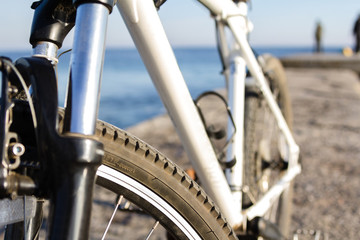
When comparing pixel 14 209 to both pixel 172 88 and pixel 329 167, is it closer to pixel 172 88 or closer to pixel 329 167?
pixel 172 88

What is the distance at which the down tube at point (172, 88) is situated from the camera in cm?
107

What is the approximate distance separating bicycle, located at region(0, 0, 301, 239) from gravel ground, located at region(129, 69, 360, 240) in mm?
878

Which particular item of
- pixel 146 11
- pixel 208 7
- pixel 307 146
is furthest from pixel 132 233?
pixel 307 146

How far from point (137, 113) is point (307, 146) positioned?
9.92 meters

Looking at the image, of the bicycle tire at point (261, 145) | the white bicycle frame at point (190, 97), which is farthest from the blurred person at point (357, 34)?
the white bicycle frame at point (190, 97)

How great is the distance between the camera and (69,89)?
724 millimetres

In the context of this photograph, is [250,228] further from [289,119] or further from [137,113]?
[137,113]

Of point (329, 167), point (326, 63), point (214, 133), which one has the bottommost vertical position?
point (214, 133)

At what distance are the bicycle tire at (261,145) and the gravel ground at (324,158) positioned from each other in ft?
0.84

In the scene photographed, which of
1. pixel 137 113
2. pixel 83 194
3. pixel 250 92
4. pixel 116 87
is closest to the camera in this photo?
pixel 83 194

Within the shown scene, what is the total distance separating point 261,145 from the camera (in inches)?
88.7

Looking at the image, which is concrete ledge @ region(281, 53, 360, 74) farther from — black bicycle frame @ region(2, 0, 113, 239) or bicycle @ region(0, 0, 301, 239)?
black bicycle frame @ region(2, 0, 113, 239)

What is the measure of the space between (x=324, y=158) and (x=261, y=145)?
1888mm

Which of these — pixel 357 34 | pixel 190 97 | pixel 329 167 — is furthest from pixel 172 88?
pixel 357 34
